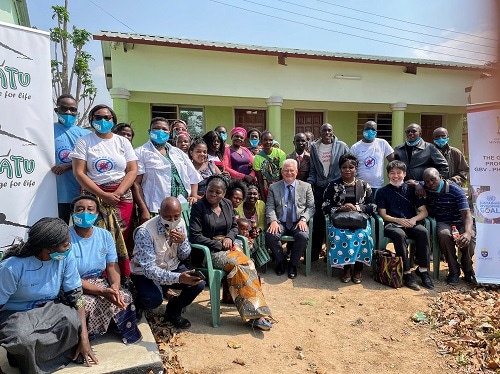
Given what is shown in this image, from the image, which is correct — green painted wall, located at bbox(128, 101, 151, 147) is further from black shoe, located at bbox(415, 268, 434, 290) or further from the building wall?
black shoe, located at bbox(415, 268, 434, 290)

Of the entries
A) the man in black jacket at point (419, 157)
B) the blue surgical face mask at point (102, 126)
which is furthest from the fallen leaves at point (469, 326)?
the blue surgical face mask at point (102, 126)

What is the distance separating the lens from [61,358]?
2.43m

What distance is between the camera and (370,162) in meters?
4.96

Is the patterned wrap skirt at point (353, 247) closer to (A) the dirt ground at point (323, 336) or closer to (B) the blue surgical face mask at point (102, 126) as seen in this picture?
(A) the dirt ground at point (323, 336)

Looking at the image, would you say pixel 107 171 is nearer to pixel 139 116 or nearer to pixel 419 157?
pixel 419 157

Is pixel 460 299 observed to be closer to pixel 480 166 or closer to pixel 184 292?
pixel 480 166

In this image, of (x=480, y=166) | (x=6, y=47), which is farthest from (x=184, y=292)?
(x=480, y=166)

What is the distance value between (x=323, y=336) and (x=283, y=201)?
188 cm

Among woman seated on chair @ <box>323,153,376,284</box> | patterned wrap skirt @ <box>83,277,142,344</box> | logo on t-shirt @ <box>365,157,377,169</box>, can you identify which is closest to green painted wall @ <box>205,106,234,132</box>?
logo on t-shirt @ <box>365,157,377,169</box>

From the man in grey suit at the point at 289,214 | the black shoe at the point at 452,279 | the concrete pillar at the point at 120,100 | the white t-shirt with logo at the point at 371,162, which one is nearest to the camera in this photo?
the black shoe at the point at 452,279

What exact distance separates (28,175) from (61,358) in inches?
60.2

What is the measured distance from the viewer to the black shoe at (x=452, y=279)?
14.3 feet

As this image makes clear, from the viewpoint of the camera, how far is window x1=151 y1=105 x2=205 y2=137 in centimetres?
964

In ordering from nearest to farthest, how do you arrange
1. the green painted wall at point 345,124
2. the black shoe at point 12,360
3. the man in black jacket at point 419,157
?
the black shoe at point 12,360 → the man in black jacket at point 419,157 → the green painted wall at point 345,124
